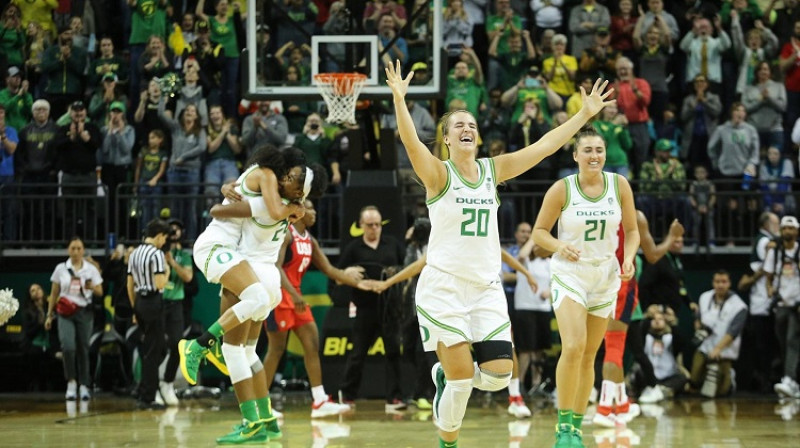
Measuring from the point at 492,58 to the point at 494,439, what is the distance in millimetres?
9498

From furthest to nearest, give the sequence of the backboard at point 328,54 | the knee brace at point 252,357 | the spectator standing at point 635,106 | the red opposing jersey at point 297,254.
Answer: the spectator standing at point 635,106 < the backboard at point 328,54 < the red opposing jersey at point 297,254 < the knee brace at point 252,357

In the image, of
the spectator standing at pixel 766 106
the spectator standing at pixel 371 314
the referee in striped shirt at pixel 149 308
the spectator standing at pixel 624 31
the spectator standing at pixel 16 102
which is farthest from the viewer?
the spectator standing at pixel 624 31

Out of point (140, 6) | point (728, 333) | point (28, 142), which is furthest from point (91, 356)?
point (728, 333)

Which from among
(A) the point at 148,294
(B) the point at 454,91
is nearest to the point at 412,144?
(A) the point at 148,294

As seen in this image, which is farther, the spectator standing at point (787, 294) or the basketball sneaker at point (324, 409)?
the spectator standing at point (787, 294)

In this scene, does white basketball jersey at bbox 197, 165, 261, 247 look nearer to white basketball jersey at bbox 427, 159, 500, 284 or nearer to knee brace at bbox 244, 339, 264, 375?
knee brace at bbox 244, 339, 264, 375

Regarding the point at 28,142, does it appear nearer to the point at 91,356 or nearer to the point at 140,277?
the point at 91,356

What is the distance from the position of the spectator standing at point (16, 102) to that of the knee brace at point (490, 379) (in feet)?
40.5

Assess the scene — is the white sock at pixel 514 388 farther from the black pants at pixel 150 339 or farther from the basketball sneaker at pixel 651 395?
the black pants at pixel 150 339

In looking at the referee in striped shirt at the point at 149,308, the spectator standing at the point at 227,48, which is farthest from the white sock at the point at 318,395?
the spectator standing at the point at 227,48

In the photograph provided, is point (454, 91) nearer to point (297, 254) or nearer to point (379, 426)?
point (297, 254)

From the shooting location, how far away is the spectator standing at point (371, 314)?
43.2ft

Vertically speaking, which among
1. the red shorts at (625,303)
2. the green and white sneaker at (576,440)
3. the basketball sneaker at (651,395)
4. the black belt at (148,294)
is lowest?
the basketball sneaker at (651,395)

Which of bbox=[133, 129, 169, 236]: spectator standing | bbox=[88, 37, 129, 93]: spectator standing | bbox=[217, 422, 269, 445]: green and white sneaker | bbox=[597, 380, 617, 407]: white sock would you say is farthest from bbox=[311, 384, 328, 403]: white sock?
bbox=[88, 37, 129, 93]: spectator standing
